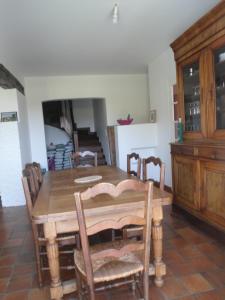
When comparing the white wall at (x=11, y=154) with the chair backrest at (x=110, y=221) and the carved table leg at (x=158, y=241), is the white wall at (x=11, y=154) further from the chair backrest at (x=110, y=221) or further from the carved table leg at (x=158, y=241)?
the chair backrest at (x=110, y=221)

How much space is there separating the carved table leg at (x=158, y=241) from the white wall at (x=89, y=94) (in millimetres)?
4344

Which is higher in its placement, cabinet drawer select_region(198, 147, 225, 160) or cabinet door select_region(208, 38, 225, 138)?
cabinet door select_region(208, 38, 225, 138)

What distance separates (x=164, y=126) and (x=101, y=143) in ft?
11.4

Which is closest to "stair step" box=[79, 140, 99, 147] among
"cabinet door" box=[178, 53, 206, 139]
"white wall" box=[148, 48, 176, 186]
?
"white wall" box=[148, 48, 176, 186]

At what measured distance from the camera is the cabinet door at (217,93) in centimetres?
278

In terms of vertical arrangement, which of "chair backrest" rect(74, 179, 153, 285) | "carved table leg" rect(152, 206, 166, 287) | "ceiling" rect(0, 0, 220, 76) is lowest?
"carved table leg" rect(152, 206, 166, 287)

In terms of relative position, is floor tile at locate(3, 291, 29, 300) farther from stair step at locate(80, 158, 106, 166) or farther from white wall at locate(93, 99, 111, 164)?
white wall at locate(93, 99, 111, 164)

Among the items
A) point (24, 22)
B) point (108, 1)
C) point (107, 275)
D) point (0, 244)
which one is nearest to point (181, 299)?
point (107, 275)

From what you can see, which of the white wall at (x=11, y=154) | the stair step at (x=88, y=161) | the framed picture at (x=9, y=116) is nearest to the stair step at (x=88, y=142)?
the stair step at (x=88, y=161)

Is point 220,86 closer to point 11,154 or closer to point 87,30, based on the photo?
point 87,30

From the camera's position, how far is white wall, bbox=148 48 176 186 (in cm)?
432

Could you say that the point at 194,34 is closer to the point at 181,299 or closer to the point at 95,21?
the point at 95,21

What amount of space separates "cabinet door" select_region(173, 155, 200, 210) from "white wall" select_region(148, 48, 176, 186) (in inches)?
43.8

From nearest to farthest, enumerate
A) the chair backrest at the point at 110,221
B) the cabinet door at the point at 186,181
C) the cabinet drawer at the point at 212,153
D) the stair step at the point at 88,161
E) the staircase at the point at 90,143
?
the chair backrest at the point at 110,221 < the cabinet drawer at the point at 212,153 < the cabinet door at the point at 186,181 < the stair step at the point at 88,161 < the staircase at the point at 90,143
